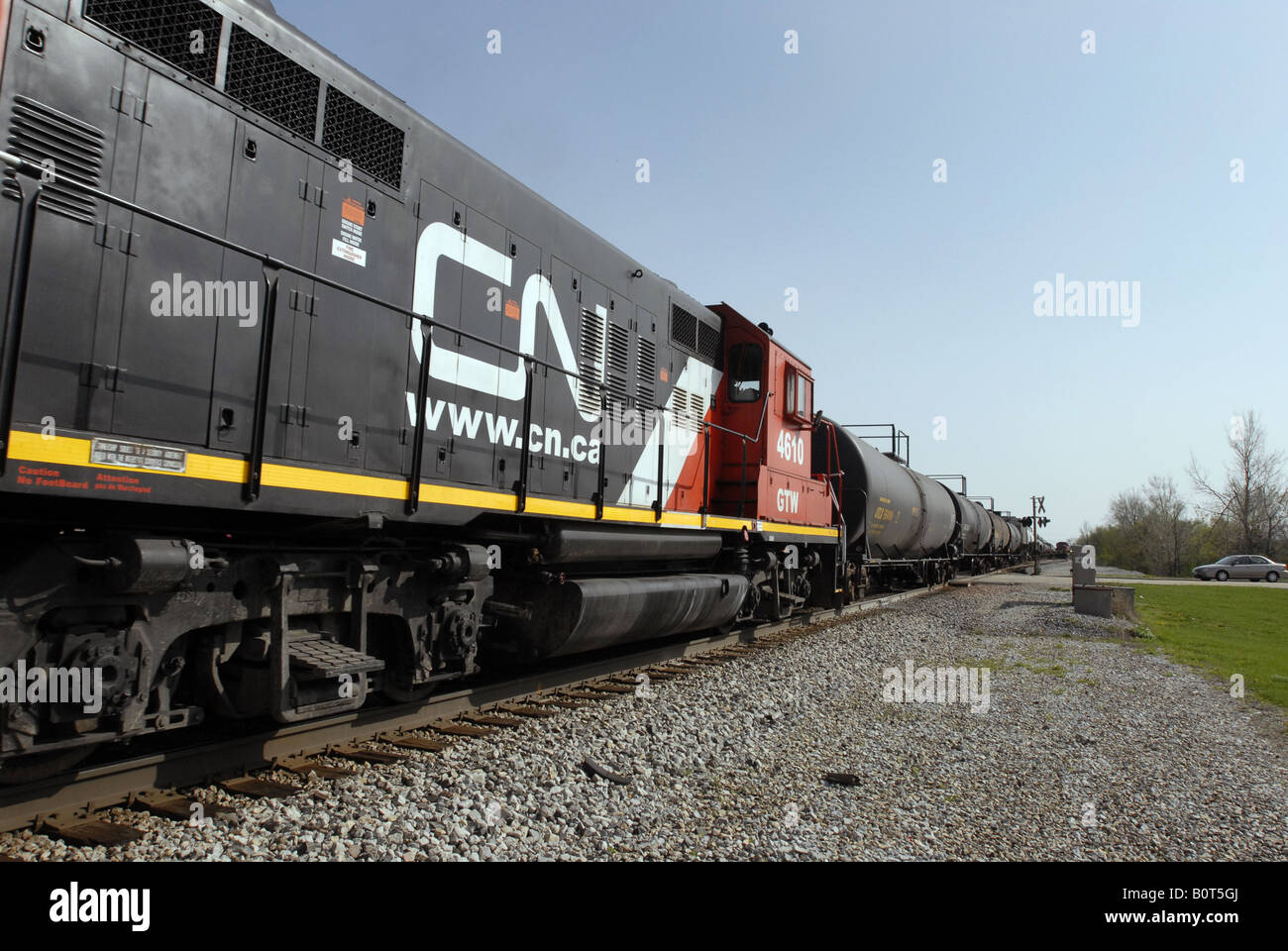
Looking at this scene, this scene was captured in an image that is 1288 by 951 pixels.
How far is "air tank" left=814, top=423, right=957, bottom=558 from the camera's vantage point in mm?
14664

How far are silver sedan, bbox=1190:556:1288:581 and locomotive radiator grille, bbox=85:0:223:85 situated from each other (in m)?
46.5

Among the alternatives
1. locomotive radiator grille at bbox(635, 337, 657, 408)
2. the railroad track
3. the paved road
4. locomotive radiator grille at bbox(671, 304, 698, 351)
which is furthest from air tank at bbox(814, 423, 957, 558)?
the railroad track

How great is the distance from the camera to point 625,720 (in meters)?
5.75

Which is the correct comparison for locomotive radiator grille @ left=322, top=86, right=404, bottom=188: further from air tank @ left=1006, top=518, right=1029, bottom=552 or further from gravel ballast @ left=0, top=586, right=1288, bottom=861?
air tank @ left=1006, top=518, right=1029, bottom=552

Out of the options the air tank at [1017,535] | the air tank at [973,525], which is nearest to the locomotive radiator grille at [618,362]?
the air tank at [973,525]

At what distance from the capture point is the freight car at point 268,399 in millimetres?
3289

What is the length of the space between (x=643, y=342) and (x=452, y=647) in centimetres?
431

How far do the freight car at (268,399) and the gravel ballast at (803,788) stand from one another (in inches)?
26.2

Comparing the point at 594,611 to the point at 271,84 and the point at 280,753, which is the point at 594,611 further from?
the point at 271,84

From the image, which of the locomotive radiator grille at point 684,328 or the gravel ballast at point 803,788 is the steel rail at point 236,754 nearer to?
the gravel ballast at point 803,788

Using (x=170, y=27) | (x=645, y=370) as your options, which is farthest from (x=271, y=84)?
(x=645, y=370)
